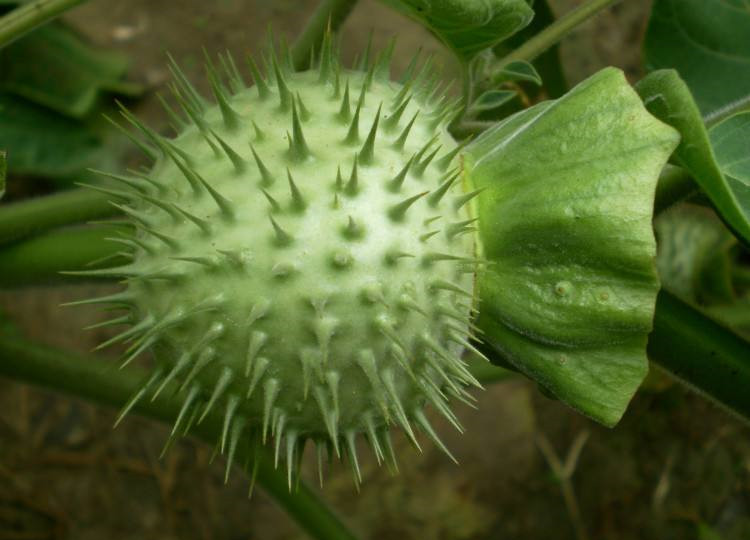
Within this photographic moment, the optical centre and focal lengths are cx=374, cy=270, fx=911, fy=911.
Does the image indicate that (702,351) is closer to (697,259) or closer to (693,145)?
(693,145)

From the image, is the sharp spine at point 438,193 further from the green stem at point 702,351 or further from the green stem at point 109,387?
the green stem at point 109,387

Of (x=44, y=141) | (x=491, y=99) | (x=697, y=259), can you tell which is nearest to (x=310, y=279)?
(x=491, y=99)

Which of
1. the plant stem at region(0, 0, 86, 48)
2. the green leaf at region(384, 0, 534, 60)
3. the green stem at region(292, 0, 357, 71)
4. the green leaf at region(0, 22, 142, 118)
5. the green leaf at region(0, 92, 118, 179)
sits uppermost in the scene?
the green leaf at region(0, 22, 142, 118)

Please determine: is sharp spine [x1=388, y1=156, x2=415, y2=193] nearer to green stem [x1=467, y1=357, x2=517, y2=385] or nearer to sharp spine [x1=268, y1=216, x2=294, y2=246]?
sharp spine [x1=268, y1=216, x2=294, y2=246]

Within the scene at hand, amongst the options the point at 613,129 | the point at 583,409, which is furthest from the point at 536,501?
the point at 613,129

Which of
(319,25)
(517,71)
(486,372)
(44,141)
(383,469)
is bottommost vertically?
(383,469)

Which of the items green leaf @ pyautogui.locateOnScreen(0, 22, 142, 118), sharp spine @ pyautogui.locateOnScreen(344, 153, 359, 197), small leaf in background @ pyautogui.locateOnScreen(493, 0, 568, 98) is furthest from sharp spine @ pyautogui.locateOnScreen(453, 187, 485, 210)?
green leaf @ pyautogui.locateOnScreen(0, 22, 142, 118)
